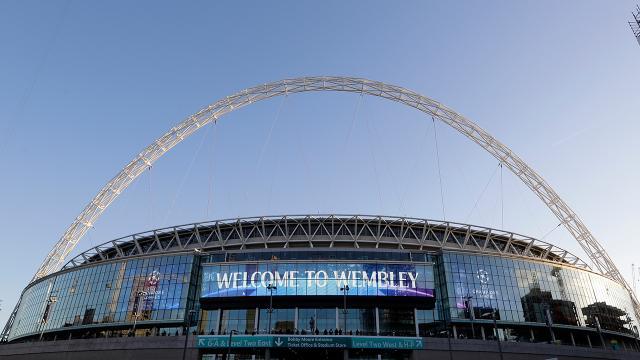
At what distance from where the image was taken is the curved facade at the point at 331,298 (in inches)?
2574

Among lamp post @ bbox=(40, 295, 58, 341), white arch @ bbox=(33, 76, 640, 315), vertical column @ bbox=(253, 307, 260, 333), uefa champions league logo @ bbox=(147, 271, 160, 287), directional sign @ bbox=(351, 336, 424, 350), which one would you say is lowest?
directional sign @ bbox=(351, 336, 424, 350)

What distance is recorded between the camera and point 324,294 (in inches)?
2559

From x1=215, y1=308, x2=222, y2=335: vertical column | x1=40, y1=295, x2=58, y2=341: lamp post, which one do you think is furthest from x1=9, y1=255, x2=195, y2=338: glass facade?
x1=215, y1=308, x2=222, y2=335: vertical column

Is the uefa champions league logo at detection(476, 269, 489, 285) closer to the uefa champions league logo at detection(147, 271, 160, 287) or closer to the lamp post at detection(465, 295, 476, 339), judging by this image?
the lamp post at detection(465, 295, 476, 339)

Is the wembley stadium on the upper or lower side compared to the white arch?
lower

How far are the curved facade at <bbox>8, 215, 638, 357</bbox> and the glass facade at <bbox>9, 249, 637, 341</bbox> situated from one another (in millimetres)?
158

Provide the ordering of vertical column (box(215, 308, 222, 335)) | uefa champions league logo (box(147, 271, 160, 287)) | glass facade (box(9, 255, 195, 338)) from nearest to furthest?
1. vertical column (box(215, 308, 222, 335))
2. glass facade (box(9, 255, 195, 338))
3. uefa champions league logo (box(147, 271, 160, 287))

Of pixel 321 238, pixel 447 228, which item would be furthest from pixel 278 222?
pixel 447 228

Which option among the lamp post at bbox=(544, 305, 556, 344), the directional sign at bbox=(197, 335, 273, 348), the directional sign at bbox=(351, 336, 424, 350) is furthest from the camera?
the lamp post at bbox=(544, 305, 556, 344)

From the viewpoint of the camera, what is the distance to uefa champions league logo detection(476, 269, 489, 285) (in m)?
69.3

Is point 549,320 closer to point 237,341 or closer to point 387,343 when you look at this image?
point 387,343

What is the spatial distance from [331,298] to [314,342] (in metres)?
8.87

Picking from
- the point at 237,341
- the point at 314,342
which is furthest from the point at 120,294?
the point at 314,342

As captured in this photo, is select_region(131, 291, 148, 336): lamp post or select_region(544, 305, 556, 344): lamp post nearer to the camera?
select_region(131, 291, 148, 336): lamp post
